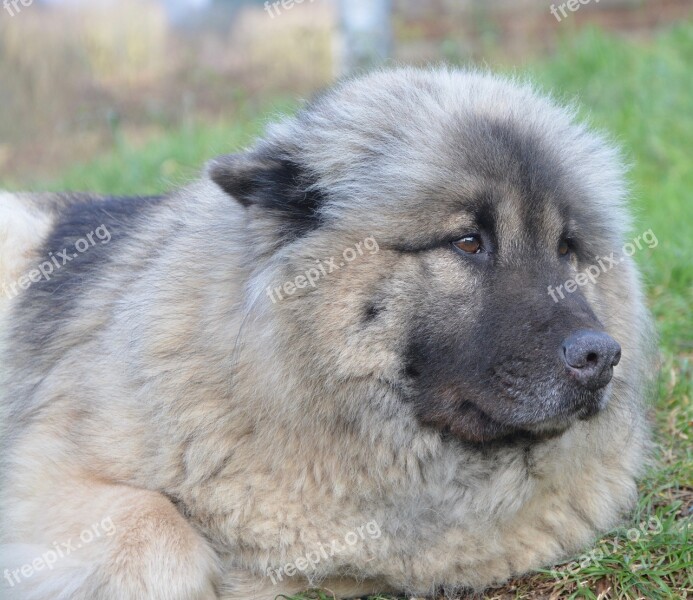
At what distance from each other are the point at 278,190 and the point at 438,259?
59 centimetres

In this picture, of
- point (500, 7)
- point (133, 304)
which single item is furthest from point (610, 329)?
point (500, 7)

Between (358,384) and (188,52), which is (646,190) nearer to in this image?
(358,384)

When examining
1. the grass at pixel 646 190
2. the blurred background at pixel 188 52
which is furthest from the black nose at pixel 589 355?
the blurred background at pixel 188 52

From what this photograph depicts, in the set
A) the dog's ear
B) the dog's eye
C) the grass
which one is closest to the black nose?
the dog's eye

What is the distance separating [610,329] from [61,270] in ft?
7.72

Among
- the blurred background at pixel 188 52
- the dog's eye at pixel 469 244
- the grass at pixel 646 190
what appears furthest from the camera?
the blurred background at pixel 188 52

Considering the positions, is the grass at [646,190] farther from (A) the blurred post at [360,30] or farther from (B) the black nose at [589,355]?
(A) the blurred post at [360,30]

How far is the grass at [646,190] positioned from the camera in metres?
3.10

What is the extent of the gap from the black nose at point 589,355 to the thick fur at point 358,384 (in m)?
0.05

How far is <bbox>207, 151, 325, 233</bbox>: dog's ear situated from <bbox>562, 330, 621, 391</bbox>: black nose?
3.04 ft

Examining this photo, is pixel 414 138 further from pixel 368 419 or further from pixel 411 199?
pixel 368 419

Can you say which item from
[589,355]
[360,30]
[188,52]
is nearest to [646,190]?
[360,30]

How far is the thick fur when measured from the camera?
9.50 feet

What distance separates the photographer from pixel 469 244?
9.75 feet
